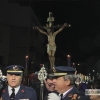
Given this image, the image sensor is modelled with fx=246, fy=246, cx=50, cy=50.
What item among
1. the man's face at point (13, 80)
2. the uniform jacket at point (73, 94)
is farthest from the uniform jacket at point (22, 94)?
the uniform jacket at point (73, 94)

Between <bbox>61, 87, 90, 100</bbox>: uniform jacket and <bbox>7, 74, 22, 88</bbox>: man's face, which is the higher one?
<bbox>7, 74, 22, 88</bbox>: man's face

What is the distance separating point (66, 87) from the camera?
2.20 m

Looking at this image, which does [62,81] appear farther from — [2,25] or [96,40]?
[2,25]

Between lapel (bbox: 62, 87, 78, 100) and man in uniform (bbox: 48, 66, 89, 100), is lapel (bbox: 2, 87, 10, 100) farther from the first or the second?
lapel (bbox: 62, 87, 78, 100)

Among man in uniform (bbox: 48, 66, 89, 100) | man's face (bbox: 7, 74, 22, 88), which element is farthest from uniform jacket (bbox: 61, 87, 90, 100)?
man's face (bbox: 7, 74, 22, 88)

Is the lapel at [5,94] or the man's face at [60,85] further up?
the man's face at [60,85]

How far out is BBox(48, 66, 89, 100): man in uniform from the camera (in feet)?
7.06

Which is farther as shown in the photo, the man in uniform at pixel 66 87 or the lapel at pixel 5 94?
the lapel at pixel 5 94

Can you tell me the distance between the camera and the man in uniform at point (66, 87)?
84.7 inches

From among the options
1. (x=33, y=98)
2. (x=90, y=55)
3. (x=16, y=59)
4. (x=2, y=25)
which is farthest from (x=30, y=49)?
(x=33, y=98)

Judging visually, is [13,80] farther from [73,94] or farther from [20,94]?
[73,94]

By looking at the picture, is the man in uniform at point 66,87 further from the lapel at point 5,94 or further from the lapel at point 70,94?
the lapel at point 5,94

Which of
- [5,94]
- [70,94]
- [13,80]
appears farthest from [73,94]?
[5,94]

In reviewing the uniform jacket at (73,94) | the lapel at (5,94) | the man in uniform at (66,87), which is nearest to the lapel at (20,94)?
the lapel at (5,94)
